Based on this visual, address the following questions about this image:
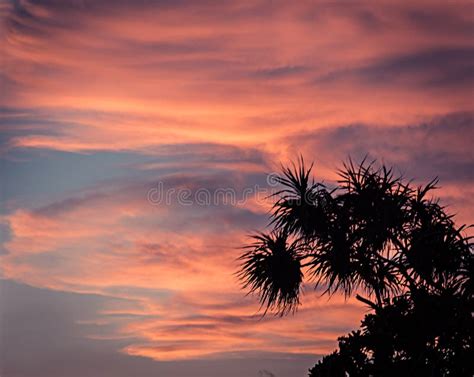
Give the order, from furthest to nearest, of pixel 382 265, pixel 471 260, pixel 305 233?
pixel 305 233, pixel 382 265, pixel 471 260

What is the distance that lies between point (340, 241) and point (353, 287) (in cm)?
131

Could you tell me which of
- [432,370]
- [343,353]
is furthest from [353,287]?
[432,370]

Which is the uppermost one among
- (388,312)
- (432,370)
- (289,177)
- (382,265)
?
(289,177)

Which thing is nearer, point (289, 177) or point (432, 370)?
point (432, 370)

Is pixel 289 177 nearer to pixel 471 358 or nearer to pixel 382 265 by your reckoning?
pixel 382 265

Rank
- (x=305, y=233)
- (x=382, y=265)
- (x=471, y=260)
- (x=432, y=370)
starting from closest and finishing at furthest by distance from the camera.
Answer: (x=432, y=370), (x=471, y=260), (x=382, y=265), (x=305, y=233)

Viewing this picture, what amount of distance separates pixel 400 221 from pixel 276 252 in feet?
12.7

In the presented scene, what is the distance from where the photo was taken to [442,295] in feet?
65.5

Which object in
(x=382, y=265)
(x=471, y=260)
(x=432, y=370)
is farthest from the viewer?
(x=382, y=265)

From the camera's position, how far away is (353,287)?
23141mm

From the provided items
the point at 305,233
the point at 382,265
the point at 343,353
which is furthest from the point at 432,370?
the point at 305,233

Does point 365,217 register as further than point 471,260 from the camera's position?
Yes

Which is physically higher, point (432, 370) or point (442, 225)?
point (442, 225)

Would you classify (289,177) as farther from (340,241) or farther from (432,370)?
(432,370)
